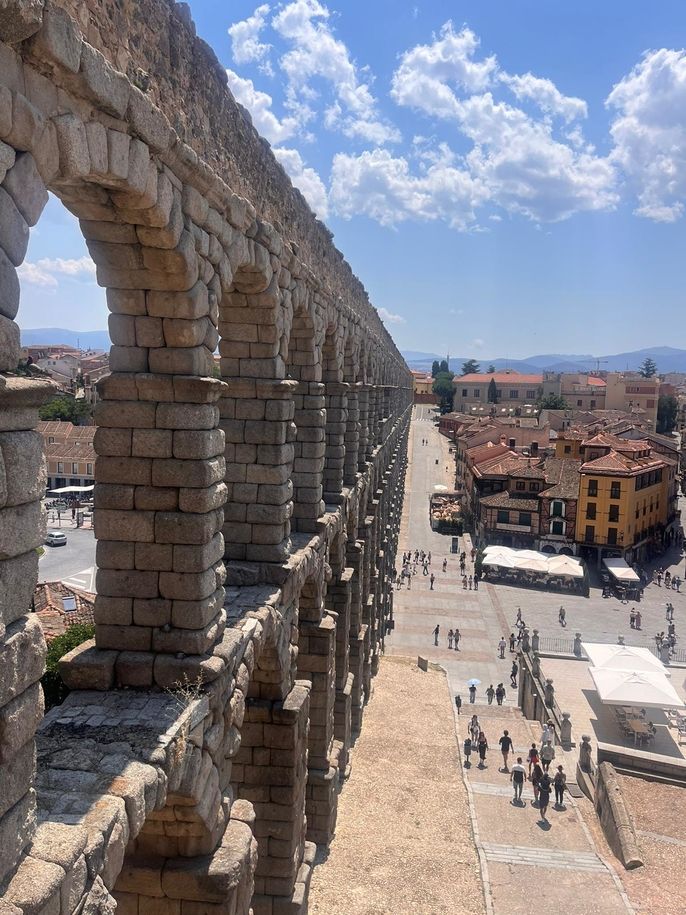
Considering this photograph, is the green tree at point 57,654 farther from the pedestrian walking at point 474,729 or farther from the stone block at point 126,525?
the stone block at point 126,525

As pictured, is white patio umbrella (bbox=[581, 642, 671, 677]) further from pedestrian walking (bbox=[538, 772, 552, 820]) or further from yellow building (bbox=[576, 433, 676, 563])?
yellow building (bbox=[576, 433, 676, 563])

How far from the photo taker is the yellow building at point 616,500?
Answer: 42594mm

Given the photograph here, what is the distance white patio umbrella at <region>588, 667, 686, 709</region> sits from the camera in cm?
2150

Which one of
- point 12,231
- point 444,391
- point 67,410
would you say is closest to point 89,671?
point 12,231

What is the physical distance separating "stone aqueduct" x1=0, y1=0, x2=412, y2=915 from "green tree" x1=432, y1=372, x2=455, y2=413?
11040 cm

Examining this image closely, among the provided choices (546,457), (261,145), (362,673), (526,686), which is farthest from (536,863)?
(546,457)

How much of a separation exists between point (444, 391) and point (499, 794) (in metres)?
112

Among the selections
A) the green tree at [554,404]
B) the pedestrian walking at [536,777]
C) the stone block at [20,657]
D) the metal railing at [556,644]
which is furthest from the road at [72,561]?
the green tree at [554,404]

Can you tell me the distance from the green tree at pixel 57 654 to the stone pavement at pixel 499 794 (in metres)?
10.7

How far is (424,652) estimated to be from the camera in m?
29.8

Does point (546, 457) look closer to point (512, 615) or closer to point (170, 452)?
point (512, 615)

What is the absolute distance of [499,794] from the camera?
17.8 metres

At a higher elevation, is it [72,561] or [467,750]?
[72,561]

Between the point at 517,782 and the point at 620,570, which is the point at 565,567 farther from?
the point at 517,782
